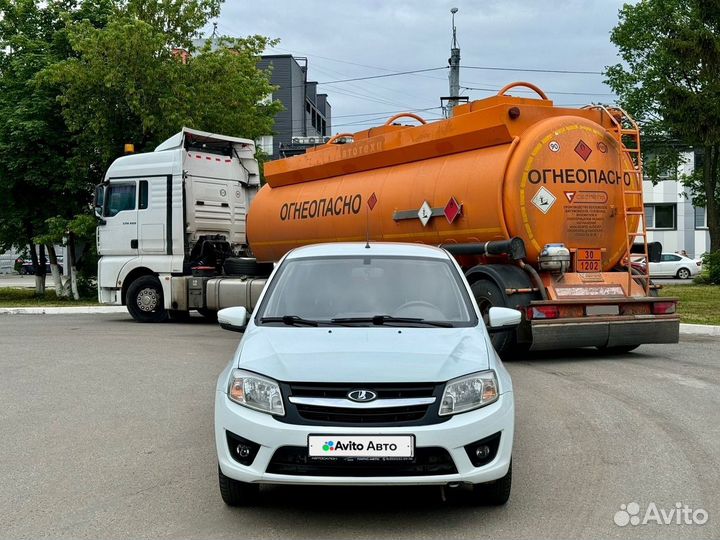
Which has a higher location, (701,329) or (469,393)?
(469,393)

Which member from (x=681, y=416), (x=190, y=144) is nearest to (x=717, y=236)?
(x=190, y=144)

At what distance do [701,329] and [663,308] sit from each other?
13.0 feet

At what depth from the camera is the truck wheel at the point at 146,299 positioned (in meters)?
18.2

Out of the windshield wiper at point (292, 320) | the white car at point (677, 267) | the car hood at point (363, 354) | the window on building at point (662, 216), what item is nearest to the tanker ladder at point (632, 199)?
the car hood at point (363, 354)

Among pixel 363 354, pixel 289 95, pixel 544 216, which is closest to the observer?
pixel 363 354

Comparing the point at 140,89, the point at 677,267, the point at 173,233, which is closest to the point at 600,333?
the point at 173,233

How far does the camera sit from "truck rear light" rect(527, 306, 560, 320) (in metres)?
10.6

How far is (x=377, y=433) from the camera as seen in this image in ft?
14.0

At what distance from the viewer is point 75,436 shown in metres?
6.80

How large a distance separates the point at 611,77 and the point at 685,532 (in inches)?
1546

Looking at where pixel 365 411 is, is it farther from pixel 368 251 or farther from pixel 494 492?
pixel 368 251

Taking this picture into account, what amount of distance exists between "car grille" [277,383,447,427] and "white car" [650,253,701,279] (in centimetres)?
4163

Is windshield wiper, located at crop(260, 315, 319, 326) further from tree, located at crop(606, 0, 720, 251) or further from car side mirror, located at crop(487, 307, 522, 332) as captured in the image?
tree, located at crop(606, 0, 720, 251)

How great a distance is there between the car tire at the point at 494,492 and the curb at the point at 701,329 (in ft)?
35.8
